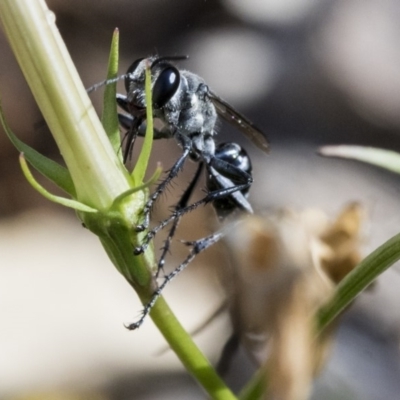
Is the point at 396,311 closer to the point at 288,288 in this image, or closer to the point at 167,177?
the point at 288,288

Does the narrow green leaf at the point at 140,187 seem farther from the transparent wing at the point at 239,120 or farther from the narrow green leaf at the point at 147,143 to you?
the transparent wing at the point at 239,120

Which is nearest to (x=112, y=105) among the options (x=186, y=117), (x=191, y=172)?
(x=186, y=117)

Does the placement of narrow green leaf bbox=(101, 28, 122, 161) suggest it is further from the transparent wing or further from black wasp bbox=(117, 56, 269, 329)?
the transparent wing

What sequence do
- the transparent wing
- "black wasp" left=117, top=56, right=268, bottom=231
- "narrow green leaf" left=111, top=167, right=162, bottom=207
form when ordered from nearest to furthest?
"narrow green leaf" left=111, top=167, right=162, bottom=207, "black wasp" left=117, top=56, right=268, bottom=231, the transparent wing

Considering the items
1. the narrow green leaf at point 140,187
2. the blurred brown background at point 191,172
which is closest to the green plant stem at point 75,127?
the narrow green leaf at point 140,187

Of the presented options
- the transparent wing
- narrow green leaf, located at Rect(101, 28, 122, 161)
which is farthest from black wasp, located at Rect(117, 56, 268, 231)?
narrow green leaf, located at Rect(101, 28, 122, 161)

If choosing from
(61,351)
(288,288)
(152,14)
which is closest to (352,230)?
(288,288)

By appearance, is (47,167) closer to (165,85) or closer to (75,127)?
(75,127)
